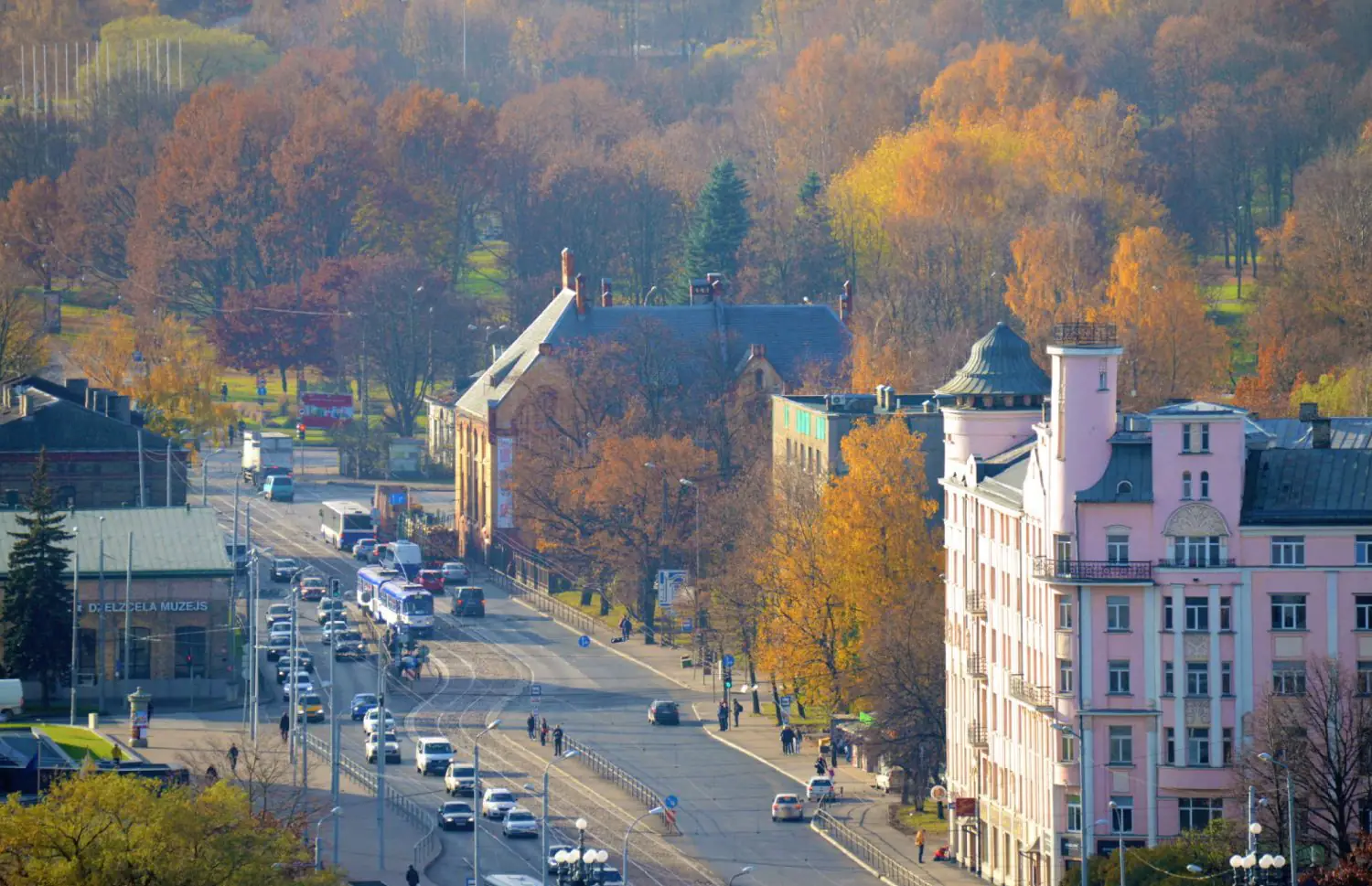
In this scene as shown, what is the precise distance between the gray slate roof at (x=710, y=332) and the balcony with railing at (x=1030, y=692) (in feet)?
200

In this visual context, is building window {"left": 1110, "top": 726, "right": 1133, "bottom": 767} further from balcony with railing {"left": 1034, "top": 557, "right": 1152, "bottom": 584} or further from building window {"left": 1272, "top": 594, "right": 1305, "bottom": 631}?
building window {"left": 1272, "top": 594, "right": 1305, "bottom": 631}

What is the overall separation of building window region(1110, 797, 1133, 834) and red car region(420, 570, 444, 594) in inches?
2230

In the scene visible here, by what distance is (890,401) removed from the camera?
137 metres

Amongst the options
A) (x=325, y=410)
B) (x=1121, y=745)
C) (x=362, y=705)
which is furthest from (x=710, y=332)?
(x=1121, y=745)

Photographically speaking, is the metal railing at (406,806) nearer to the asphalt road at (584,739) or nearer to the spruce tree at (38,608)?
the asphalt road at (584,739)

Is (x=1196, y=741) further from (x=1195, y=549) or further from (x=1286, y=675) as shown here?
(x=1195, y=549)

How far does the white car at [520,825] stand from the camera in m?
104

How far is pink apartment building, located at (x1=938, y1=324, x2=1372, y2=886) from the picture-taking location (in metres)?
97.6

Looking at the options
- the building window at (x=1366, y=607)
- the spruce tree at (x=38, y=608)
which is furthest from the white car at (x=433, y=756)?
the building window at (x=1366, y=607)

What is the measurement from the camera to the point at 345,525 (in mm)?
161000

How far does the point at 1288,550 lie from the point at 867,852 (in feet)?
50.8

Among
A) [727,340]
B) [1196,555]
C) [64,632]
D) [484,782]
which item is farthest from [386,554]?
[1196,555]

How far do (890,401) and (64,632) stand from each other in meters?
33.8

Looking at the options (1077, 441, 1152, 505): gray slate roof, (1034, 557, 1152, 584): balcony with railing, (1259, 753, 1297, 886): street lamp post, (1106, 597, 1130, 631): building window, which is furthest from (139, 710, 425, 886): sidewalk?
(1259, 753, 1297, 886): street lamp post
